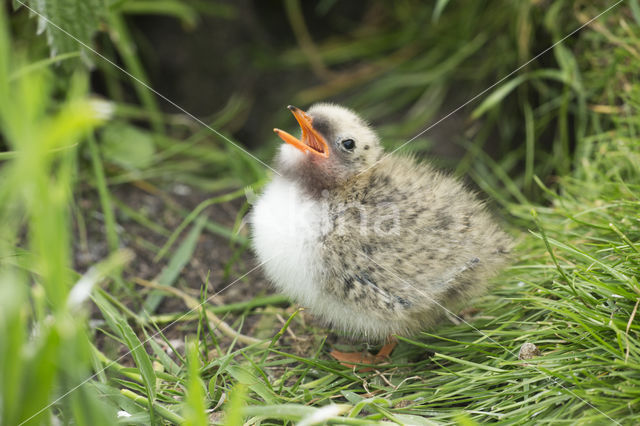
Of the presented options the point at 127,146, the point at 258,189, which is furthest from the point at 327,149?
the point at 127,146

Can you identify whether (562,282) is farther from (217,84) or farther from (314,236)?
(217,84)

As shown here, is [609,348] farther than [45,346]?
Yes

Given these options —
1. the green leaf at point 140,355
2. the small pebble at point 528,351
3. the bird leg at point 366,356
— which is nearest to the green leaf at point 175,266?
the green leaf at point 140,355

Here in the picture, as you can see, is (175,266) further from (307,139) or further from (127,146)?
(127,146)

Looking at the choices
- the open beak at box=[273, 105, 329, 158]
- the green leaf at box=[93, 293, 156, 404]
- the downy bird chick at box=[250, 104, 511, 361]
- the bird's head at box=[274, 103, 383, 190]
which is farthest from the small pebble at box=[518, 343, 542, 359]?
the green leaf at box=[93, 293, 156, 404]

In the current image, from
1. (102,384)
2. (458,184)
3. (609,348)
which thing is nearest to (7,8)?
(102,384)

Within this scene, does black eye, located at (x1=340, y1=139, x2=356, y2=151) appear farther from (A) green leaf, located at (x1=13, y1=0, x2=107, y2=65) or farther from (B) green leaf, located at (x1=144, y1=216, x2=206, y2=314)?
(A) green leaf, located at (x1=13, y1=0, x2=107, y2=65)

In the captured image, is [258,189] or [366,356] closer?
[366,356]

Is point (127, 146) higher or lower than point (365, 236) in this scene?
higher
